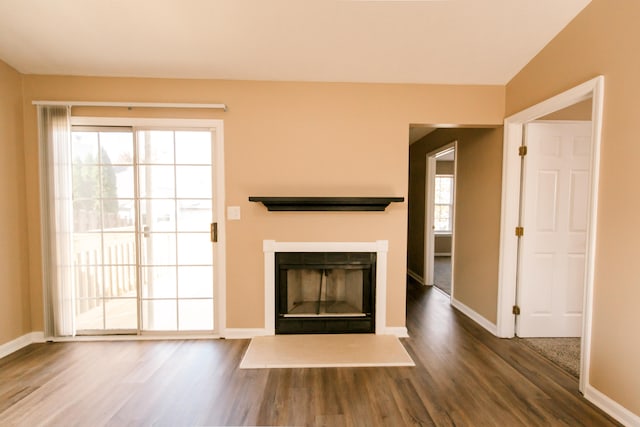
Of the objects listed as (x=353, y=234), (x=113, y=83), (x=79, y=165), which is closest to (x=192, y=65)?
(x=113, y=83)

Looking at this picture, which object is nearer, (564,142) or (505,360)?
(505,360)

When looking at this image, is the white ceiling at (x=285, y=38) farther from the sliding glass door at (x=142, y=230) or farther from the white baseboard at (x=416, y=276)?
the white baseboard at (x=416, y=276)

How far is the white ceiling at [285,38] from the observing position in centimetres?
205

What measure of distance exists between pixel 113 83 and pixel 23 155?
1109 millimetres

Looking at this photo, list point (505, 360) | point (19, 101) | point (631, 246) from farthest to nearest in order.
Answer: point (19, 101) < point (505, 360) < point (631, 246)

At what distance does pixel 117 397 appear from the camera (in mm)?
1941

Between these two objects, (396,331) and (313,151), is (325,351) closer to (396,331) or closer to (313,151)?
(396,331)

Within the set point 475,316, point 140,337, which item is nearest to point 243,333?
point 140,337

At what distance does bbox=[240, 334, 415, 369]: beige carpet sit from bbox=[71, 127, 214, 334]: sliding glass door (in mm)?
710

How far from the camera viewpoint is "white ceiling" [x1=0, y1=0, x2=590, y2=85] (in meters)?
2.05

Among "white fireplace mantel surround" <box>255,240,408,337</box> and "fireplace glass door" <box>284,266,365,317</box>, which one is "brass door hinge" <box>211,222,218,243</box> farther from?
"fireplace glass door" <box>284,266,365,317</box>

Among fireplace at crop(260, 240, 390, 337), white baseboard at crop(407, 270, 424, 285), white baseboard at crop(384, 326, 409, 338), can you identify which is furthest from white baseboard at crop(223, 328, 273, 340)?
white baseboard at crop(407, 270, 424, 285)

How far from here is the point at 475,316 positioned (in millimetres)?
3227

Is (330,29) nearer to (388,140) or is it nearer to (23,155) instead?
(388,140)
